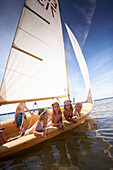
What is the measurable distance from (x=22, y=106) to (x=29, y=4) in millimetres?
4423

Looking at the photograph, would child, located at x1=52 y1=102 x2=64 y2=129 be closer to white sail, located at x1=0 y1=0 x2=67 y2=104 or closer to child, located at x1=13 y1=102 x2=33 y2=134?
white sail, located at x1=0 y1=0 x2=67 y2=104

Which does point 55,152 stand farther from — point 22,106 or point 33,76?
point 33,76

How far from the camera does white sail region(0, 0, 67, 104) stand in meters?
3.03

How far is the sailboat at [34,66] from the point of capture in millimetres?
2809

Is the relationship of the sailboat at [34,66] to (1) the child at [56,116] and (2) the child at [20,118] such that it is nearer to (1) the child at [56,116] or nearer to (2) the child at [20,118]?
(2) the child at [20,118]

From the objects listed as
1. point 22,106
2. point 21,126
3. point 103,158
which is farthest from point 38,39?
point 103,158

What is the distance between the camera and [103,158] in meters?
1.72

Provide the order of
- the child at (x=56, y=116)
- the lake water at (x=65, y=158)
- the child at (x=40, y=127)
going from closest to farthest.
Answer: the lake water at (x=65, y=158) < the child at (x=40, y=127) < the child at (x=56, y=116)

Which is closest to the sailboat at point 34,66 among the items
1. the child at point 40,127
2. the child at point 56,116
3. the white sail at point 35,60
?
the white sail at point 35,60

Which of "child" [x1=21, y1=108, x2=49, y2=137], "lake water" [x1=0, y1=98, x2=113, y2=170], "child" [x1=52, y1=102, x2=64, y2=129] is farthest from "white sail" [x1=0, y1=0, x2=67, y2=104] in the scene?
"lake water" [x1=0, y1=98, x2=113, y2=170]

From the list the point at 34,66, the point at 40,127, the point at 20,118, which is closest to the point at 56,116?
the point at 40,127

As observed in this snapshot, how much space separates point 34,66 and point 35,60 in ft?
0.91

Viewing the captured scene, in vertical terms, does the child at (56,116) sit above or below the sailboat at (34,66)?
below

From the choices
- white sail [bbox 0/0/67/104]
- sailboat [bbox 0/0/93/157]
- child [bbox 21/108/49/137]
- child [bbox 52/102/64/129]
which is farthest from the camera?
child [bbox 52/102/64/129]
